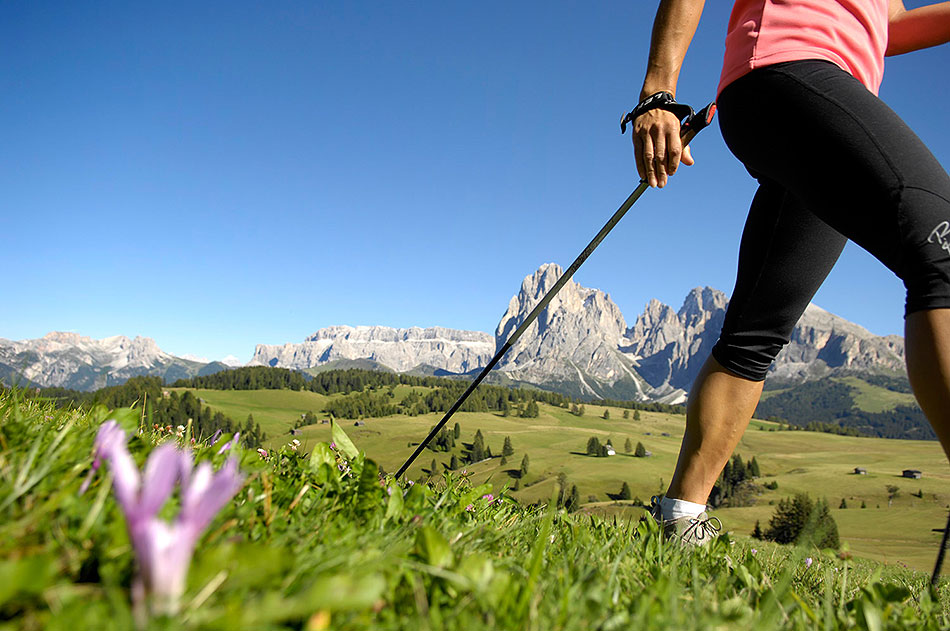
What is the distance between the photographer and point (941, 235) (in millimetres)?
2279

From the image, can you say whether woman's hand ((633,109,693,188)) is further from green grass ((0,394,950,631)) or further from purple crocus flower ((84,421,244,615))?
purple crocus flower ((84,421,244,615))

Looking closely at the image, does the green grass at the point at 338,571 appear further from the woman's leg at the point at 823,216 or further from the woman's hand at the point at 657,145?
the woman's hand at the point at 657,145

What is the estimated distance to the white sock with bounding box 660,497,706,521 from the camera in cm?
314

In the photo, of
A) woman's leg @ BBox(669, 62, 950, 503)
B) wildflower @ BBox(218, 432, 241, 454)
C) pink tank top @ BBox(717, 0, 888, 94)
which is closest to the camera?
wildflower @ BBox(218, 432, 241, 454)

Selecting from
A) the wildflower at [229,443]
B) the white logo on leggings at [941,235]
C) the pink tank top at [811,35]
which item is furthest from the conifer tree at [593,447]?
the wildflower at [229,443]

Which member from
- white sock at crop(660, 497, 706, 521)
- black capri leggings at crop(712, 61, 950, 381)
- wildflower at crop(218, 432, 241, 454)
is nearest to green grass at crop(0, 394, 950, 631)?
wildflower at crop(218, 432, 241, 454)

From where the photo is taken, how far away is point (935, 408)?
2203 millimetres

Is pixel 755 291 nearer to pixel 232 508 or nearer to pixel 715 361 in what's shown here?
pixel 715 361

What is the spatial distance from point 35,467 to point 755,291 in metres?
3.51

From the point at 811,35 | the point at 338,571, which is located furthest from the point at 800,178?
the point at 338,571

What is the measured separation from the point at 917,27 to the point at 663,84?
5.40ft

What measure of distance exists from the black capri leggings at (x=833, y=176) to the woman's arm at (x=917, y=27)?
137 cm

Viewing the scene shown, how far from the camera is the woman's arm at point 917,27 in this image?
3.38m

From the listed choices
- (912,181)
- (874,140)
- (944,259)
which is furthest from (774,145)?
(944,259)
